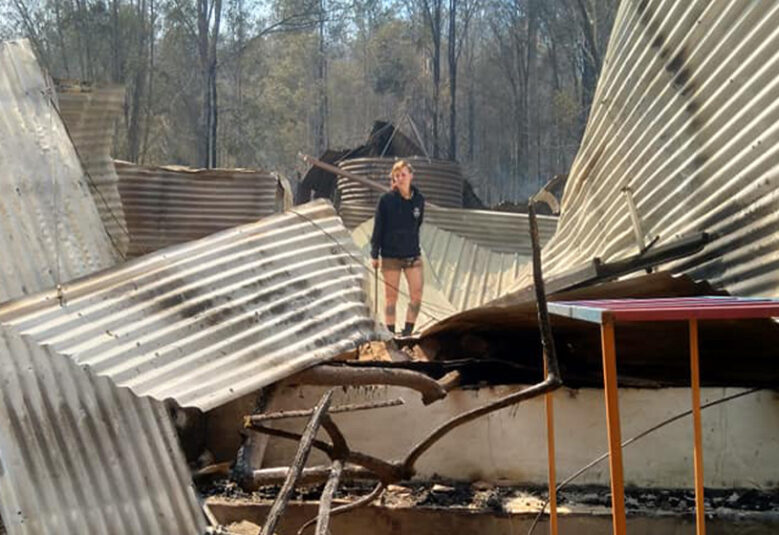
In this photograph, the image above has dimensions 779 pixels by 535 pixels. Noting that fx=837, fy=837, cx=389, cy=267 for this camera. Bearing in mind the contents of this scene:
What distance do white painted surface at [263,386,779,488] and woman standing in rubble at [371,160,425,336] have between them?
8.07ft

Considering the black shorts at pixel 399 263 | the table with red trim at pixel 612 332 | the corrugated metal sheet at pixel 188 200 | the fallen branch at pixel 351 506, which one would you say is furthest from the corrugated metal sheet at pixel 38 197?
the corrugated metal sheet at pixel 188 200

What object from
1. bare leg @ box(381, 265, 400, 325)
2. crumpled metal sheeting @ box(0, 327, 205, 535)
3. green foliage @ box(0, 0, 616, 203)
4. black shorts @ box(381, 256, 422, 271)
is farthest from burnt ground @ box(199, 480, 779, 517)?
green foliage @ box(0, 0, 616, 203)

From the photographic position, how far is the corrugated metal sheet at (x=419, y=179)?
16516mm

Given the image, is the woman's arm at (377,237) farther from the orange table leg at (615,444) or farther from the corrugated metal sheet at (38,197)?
the orange table leg at (615,444)

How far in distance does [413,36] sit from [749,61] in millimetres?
28719

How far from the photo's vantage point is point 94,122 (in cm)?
711

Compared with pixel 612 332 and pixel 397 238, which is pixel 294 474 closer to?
pixel 612 332

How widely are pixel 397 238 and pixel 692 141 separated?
3.21m

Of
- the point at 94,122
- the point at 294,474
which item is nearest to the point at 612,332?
the point at 294,474

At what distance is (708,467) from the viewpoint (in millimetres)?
4812

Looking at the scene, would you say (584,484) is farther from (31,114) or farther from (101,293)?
(31,114)

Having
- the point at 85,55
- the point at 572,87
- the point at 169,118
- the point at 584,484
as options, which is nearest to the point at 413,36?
the point at 572,87

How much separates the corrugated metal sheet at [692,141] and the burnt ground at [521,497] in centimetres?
127

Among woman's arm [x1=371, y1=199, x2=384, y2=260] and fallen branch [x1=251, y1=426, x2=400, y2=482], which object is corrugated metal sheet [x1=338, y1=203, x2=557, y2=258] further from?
fallen branch [x1=251, y1=426, x2=400, y2=482]
